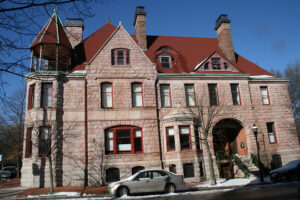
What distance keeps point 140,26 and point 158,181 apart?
18.1 meters

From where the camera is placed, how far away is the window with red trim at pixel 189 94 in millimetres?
22766

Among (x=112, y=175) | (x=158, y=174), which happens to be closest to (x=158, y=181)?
(x=158, y=174)

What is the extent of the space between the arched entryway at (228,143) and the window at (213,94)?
2.14 meters

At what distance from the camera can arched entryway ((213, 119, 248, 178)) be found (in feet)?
70.4

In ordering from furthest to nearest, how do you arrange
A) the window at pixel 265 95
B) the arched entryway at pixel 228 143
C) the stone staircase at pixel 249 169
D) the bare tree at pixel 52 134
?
the window at pixel 265 95
the arched entryway at pixel 228 143
the stone staircase at pixel 249 169
the bare tree at pixel 52 134

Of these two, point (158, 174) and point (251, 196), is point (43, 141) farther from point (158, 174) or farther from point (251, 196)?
point (251, 196)

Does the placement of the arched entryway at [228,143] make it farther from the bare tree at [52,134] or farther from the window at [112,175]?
the bare tree at [52,134]

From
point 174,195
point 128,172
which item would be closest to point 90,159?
point 128,172

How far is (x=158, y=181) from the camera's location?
47.2 feet

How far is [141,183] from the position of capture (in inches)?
558

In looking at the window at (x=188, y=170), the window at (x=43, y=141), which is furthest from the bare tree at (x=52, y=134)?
the window at (x=188, y=170)

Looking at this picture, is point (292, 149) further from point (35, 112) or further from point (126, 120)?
point (35, 112)

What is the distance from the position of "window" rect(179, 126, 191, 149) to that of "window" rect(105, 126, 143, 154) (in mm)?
3480

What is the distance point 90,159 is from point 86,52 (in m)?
10.6
